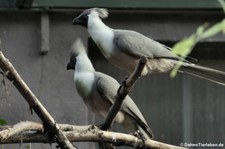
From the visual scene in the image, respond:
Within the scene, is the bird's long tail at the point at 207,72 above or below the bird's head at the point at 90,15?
below

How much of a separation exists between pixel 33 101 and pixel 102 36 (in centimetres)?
105

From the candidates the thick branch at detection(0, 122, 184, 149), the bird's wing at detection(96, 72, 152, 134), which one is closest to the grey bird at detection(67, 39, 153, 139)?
the bird's wing at detection(96, 72, 152, 134)

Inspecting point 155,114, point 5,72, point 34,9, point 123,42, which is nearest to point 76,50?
point 123,42

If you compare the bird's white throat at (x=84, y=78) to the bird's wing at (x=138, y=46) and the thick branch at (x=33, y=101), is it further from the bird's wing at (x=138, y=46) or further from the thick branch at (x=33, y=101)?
the thick branch at (x=33, y=101)

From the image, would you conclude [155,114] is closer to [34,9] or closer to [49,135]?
[34,9]

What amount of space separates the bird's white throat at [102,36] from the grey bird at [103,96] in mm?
268

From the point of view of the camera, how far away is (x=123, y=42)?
3256 millimetres

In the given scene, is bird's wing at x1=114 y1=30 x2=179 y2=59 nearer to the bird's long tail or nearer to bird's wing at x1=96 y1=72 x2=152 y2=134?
the bird's long tail

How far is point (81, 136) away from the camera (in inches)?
98.0

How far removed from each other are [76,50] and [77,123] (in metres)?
0.90

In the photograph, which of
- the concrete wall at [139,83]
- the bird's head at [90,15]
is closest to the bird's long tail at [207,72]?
the bird's head at [90,15]

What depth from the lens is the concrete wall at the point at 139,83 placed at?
176 inches

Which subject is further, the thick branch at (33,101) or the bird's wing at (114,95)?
the bird's wing at (114,95)

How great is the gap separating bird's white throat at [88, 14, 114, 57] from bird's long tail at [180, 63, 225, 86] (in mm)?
387
